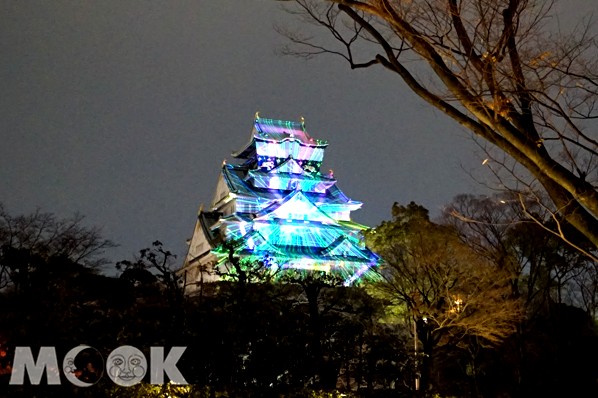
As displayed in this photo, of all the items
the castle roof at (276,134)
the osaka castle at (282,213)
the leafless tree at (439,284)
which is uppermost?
the castle roof at (276,134)

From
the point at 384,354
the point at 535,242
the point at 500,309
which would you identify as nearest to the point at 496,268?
the point at 500,309

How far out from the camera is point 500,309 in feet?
70.2

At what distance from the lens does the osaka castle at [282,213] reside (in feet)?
112

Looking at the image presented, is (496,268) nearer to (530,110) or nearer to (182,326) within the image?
(182,326)

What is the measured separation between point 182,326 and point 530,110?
8.56 metres

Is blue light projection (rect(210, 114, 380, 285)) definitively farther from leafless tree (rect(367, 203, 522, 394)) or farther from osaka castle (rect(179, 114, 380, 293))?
leafless tree (rect(367, 203, 522, 394))

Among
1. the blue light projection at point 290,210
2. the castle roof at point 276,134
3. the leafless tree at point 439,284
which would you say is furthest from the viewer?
the castle roof at point 276,134

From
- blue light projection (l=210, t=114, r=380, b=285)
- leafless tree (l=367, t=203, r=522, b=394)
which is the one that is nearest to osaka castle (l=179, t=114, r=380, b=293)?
blue light projection (l=210, t=114, r=380, b=285)

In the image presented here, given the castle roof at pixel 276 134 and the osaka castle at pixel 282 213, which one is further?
the castle roof at pixel 276 134

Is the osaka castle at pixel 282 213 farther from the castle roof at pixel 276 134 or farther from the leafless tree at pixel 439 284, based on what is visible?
the leafless tree at pixel 439 284

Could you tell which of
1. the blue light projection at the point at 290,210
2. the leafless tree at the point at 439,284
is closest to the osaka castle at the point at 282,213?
the blue light projection at the point at 290,210

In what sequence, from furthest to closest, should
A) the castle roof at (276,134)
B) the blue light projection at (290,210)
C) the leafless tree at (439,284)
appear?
the castle roof at (276,134) → the blue light projection at (290,210) → the leafless tree at (439,284)

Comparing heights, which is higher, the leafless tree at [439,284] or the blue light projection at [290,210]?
the blue light projection at [290,210]

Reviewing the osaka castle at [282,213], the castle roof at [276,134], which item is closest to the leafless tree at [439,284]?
the osaka castle at [282,213]
